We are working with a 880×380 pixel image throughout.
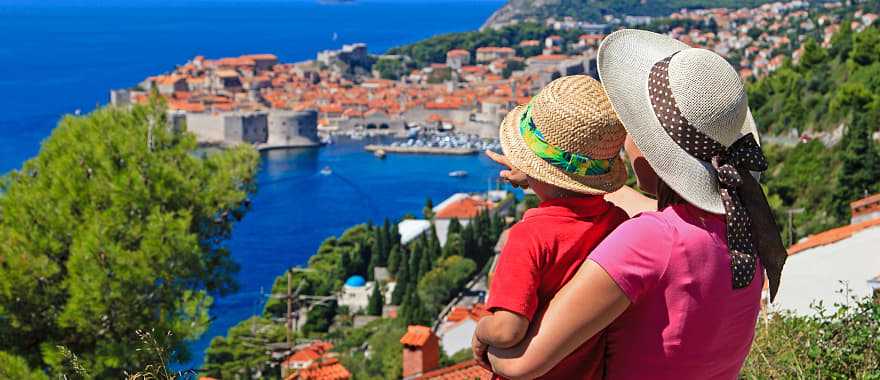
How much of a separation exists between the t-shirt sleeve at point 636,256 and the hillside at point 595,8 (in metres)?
64.1

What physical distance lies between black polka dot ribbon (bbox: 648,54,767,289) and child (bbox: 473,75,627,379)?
61mm

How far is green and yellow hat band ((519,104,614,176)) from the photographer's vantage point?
0.99 meters

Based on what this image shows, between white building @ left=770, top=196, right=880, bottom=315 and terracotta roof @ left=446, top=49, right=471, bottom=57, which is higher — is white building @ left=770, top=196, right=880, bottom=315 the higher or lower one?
the lower one

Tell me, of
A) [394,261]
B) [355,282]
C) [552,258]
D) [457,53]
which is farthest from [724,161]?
[457,53]

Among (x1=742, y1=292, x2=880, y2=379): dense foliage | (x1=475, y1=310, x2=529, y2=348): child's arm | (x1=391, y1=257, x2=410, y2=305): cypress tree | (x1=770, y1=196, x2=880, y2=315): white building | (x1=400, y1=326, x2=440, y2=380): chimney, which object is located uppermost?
(x1=475, y1=310, x2=529, y2=348): child's arm

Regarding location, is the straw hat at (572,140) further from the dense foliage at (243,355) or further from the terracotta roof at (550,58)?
the terracotta roof at (550,58)

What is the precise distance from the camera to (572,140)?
98cm

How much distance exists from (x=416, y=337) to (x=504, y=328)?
137 inches

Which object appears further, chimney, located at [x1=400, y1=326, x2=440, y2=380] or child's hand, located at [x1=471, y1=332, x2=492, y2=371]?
chimney, located at [x1=400, y1=326, x2=440, y2=380]

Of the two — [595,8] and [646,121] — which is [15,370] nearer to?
[646,121]

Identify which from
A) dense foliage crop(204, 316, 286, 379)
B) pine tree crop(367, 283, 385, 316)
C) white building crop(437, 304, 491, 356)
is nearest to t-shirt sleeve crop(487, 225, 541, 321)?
dense foliage crop(204, 316, 286, 379)

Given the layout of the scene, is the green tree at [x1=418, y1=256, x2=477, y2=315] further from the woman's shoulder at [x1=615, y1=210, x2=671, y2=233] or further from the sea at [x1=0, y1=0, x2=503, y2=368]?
the woman's shoulder at [x1=615, y1=210, x2=671, y2=233]

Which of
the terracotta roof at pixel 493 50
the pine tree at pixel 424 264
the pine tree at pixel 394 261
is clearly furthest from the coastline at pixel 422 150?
the terracotta roof at pixel 493 50

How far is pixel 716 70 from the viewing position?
3.10 ft
